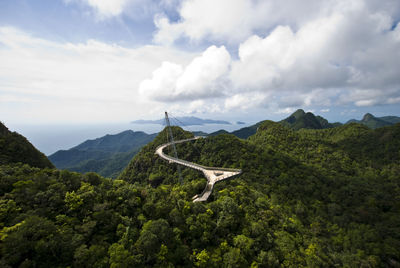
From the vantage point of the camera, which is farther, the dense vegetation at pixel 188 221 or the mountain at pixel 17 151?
the mountain at pixel 17 151

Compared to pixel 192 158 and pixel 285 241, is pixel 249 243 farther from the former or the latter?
pixel 192 158

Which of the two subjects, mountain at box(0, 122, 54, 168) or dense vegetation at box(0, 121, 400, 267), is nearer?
dense vegetation at box(0, 121, 400, 267)

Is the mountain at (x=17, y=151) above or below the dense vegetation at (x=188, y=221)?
above

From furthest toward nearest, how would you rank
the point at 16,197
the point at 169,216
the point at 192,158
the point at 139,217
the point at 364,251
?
1. the point at 192,158
2. the point at 364,251
3. the point at 169,216
4. the point at 139,217
5. the point at 16,197

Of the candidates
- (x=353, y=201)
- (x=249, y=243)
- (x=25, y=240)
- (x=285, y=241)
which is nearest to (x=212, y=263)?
(x=249, y=243)
